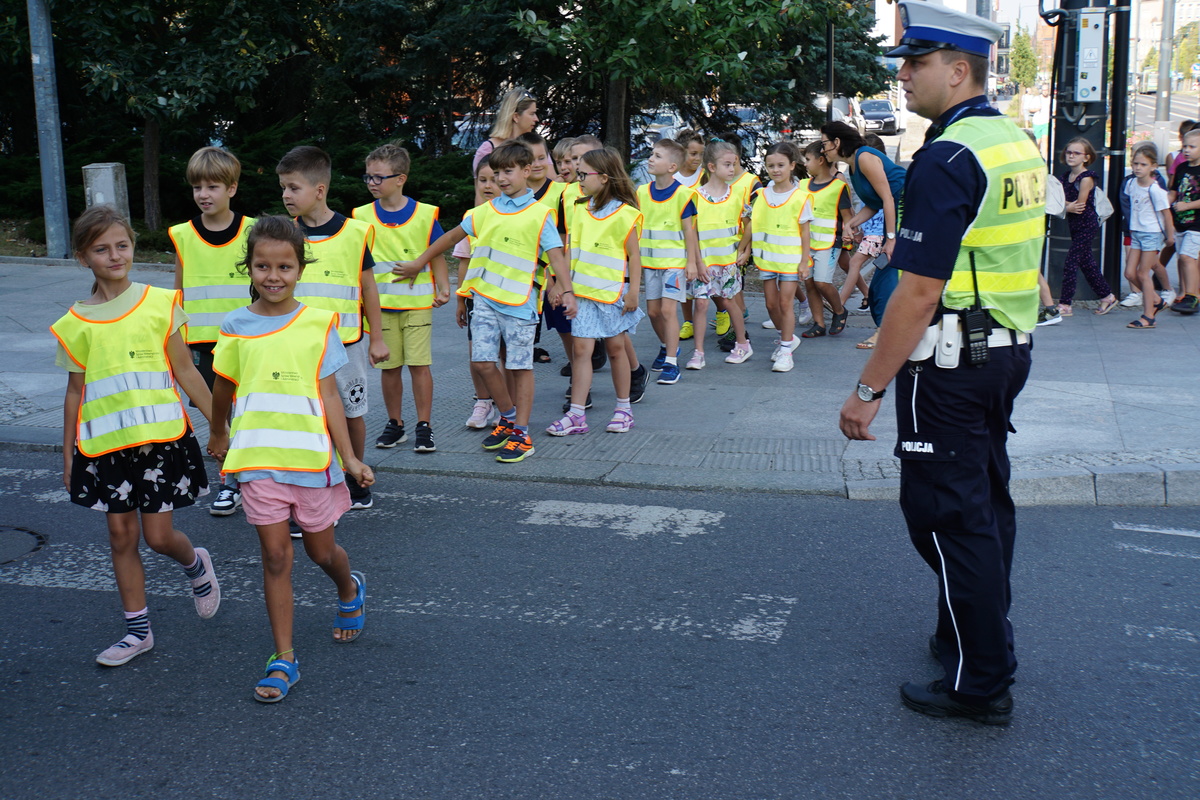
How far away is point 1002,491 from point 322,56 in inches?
Answer: 648

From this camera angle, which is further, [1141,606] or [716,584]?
[716,584]

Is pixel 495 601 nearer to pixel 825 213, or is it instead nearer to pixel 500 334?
pixel 500 334

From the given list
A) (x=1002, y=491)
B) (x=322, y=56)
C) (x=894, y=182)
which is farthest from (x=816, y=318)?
(x=322, y=56)

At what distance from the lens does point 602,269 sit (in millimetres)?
7105

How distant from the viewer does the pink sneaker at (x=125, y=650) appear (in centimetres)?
401

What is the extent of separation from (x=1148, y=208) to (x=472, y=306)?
22.9ft

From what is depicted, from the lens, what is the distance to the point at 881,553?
16.7ft

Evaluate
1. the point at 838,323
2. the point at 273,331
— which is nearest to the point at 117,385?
the point at 273,331

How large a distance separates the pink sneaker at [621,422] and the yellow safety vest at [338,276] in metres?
2.03

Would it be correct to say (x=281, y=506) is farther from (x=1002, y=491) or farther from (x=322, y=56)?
(x=322, y=56)

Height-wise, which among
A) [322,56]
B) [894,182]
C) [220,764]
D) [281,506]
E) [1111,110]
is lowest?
[220,764]

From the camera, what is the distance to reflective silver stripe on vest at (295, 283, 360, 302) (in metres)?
5.69

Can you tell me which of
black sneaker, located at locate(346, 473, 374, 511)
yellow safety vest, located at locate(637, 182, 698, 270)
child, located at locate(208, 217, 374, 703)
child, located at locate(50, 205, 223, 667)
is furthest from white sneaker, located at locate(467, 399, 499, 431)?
child, located at locate(208, 217, 374, 703)

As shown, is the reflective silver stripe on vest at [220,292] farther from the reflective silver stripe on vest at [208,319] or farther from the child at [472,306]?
the child at [472,306]
